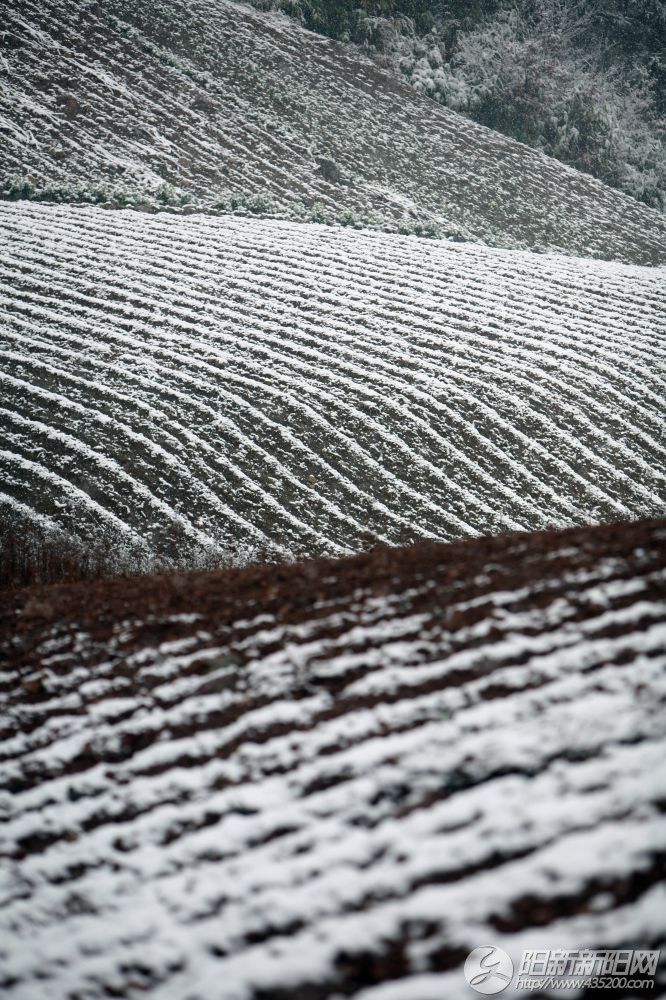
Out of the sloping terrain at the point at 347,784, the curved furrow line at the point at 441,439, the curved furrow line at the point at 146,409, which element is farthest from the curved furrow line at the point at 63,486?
the sloping terrain at the point at 347,784

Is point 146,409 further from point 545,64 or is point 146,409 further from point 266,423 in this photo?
point 545,64

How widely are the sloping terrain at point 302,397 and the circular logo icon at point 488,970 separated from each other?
2272 mm

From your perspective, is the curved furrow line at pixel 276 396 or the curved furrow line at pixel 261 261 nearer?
the curved furrow line at pixel 276 396

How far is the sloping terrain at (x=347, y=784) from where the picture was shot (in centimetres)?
118

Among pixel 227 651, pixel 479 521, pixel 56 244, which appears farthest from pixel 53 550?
pixel 56 244

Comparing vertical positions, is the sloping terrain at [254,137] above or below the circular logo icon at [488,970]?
above

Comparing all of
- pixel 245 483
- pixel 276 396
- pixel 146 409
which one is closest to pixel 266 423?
pixel 276 396

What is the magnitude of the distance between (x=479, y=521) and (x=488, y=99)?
1047cm

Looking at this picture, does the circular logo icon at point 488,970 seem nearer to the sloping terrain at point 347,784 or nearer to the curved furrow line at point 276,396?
the sloping terrain at point 347,784

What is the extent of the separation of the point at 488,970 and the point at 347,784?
40 cm

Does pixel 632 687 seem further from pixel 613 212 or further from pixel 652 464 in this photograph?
pixel 613 212

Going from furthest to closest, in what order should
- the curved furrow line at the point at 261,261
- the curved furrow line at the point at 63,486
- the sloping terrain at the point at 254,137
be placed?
the sloping terrain at the point at 254,137 < the curved furrow line at the point at 261,261 < the curved furrow line at the point at 63,486

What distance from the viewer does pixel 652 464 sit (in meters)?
4.12

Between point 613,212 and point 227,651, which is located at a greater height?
point 613,212
